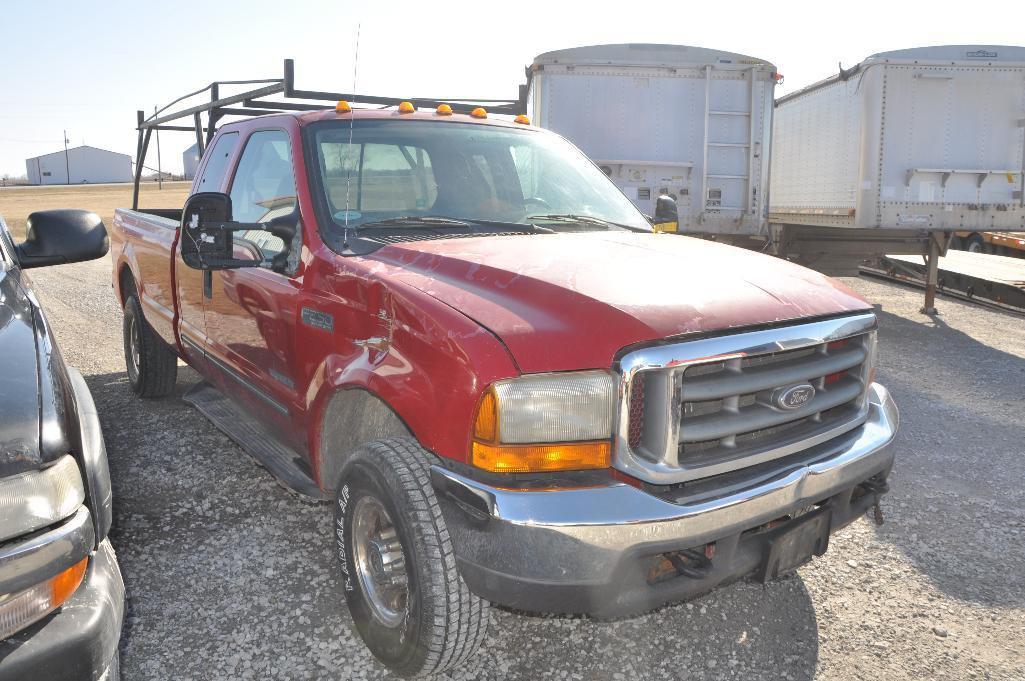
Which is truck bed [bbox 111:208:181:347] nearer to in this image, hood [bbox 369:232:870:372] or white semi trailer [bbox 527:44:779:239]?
hood [bbox 369:232:870:372]

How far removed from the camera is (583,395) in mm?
2271

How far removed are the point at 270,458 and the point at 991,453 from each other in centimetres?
439

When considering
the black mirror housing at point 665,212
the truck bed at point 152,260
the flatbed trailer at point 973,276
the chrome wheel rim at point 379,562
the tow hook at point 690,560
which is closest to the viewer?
the tow hook at point 690,560

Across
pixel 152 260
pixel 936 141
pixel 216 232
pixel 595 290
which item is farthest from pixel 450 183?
pixel 936 141

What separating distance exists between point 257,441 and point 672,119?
7.44 metres

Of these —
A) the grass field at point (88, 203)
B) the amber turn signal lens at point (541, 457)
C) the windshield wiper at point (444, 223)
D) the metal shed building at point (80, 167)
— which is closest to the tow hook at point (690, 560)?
the amber turn signal lens at point (541, 457)

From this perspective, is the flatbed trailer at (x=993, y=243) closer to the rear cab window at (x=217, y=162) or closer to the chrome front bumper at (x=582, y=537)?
the rear cab window at (x=217, y=162)

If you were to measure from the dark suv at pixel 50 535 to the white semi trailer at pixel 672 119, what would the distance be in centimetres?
845

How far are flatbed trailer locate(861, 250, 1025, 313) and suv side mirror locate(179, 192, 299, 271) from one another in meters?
9.38

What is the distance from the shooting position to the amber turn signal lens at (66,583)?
165 centimetres

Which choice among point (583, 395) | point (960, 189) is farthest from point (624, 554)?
point (960, 189)

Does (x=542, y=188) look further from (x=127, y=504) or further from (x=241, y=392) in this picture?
(x=127, y=504)

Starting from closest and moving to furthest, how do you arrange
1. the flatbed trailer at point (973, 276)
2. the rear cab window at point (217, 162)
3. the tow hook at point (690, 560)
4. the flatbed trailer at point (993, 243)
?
the tow hook at point (690, 560)
the rear cab window at point (217, 162)
the flatbed trailer at point (973, 276)
the flatbed trailer at point (993, 243)

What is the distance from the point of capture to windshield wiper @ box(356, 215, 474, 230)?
3.30 meters
